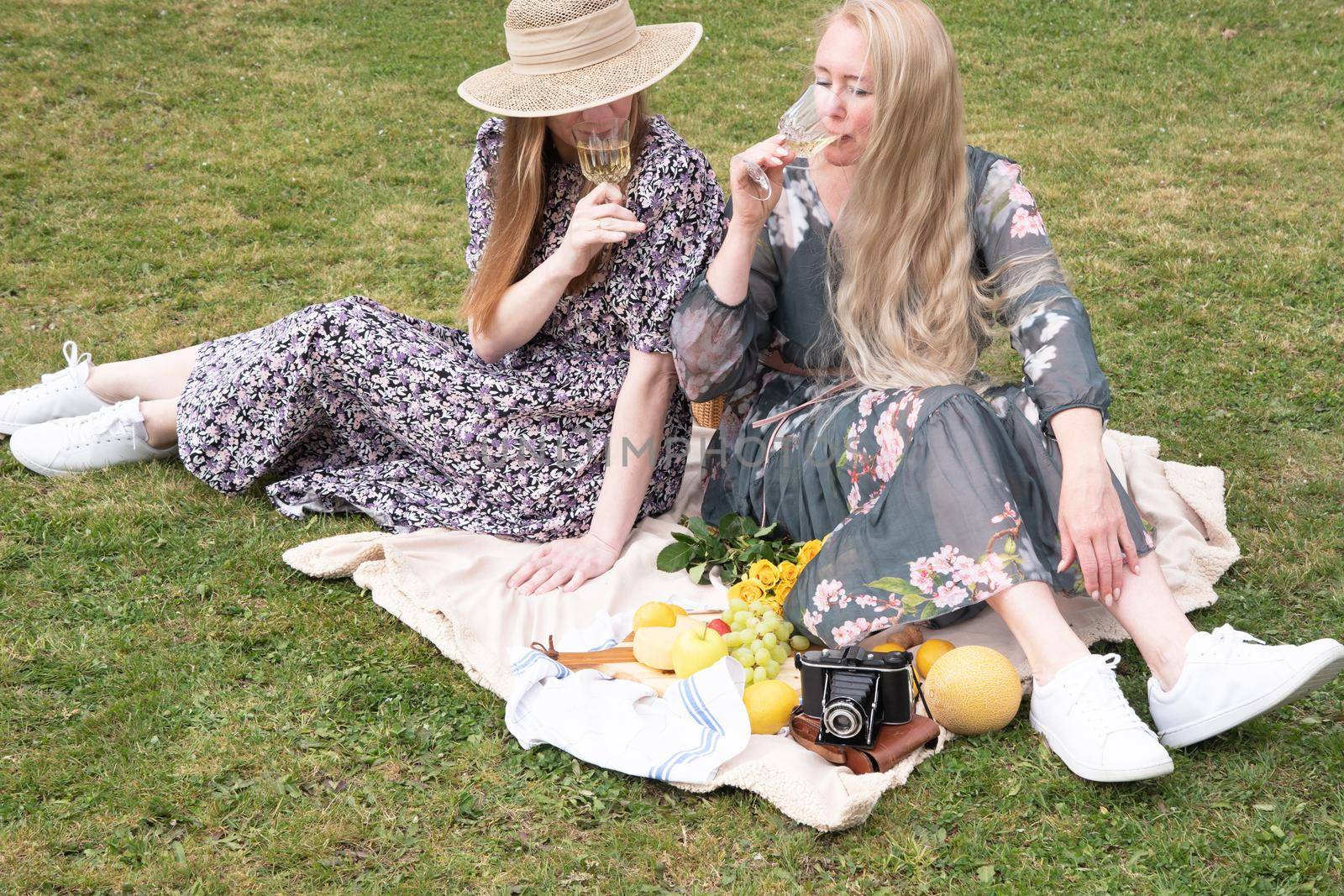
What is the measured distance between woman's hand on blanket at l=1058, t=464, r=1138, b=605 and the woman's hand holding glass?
1059 millimetres

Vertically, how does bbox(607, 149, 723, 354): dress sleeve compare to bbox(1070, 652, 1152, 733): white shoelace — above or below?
above

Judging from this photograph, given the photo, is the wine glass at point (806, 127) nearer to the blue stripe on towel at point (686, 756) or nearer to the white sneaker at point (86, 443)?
the blue stripe on towel at point (686, 756)

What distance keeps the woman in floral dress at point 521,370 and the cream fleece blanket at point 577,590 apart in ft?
0.31

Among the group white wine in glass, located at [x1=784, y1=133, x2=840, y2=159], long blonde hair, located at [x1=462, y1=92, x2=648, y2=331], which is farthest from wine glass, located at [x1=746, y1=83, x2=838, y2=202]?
long blonde hair, located at [x1=462, y1=92, x2=648, y2=331]

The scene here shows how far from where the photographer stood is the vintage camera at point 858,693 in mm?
2906

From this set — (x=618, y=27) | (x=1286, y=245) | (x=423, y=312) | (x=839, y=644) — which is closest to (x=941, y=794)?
(x=839, y=644)

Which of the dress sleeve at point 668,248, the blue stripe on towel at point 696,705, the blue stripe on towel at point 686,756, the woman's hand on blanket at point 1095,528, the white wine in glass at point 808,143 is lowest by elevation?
the blue stripe on towel at point 686,756

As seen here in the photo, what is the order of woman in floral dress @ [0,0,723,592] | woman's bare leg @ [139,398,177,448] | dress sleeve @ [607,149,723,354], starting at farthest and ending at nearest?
woman's bare leg @ [139,398,177,448]
dress sleeve @ [607,149,723,354]
woman in floral dress @ [0,0,723,592]

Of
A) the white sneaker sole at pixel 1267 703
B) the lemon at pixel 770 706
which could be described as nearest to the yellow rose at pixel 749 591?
the lemon at pixel 770 706

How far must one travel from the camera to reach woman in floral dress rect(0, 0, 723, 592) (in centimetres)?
360

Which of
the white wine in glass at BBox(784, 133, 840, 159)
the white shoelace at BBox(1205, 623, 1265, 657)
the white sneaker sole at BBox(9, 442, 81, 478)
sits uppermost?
the white wine in glass at BBox(784, 133, 840, 159)

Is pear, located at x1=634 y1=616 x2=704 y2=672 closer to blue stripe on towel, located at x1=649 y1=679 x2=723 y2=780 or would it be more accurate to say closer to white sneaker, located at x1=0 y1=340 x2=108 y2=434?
blue stripe on towel, located at x1=649 y1=679 x2=723 y2=780

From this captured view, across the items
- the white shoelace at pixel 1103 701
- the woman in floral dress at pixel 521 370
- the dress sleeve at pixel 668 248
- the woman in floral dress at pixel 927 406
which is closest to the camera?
the white shoelace at pixel 1103 701

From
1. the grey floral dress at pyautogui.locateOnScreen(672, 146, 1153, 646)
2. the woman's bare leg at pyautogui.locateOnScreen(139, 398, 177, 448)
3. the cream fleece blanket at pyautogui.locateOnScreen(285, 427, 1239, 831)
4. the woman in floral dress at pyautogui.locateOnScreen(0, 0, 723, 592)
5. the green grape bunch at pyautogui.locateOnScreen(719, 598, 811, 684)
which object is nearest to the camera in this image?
the grey floral dress at pyautogui.locateOnScreen(672, 146, 1153, 646)
